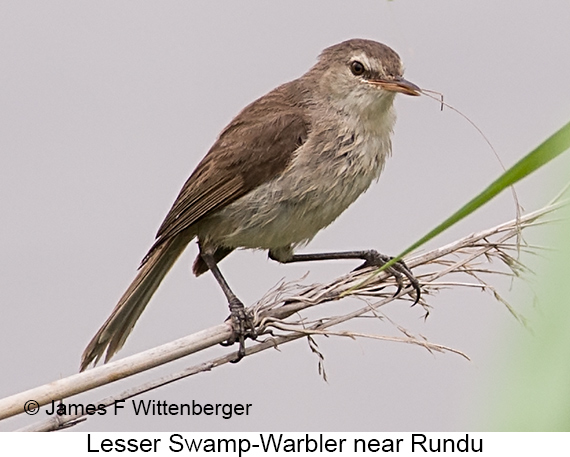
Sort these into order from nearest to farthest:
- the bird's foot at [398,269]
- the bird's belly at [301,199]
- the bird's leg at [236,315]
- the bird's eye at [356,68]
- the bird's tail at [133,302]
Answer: the bird's foot at [398,269], the bird's leg at [236,315], the bird's tail at [133,302], the bird's belly at [301,199], the bird's eye at [356,68]

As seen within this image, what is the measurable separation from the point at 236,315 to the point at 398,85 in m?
1.07

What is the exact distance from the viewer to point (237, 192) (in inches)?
127

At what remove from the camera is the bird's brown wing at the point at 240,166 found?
3225 millimetres

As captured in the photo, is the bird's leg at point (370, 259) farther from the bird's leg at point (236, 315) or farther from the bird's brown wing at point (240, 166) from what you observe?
the bird's brown wing at point (240, 166)

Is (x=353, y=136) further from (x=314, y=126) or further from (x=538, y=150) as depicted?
(x=538, y=150)

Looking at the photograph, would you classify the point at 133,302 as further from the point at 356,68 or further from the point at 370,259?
the point at 356,68

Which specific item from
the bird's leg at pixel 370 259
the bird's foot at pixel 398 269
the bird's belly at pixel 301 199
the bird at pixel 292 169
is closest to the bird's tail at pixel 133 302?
the bird at pixel 292 169

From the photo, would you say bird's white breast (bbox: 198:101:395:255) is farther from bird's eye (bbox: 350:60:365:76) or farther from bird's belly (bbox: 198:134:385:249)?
bird's eye (bbox: 350:60:365:76)

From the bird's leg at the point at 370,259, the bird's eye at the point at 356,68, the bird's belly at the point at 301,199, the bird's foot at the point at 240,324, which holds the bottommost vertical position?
the bird's foot at the point at 240,324

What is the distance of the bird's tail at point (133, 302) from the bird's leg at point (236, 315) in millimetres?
145

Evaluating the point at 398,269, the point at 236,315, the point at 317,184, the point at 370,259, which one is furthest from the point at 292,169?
the point at 398,269

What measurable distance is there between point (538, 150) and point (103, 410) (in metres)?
1.74

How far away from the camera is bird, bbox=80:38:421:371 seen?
318 centimetres

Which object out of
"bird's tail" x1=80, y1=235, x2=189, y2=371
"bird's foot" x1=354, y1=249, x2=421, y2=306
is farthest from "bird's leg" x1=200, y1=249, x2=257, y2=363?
"bird's foot" x1=354, y1=249, x2=421, y2=306
